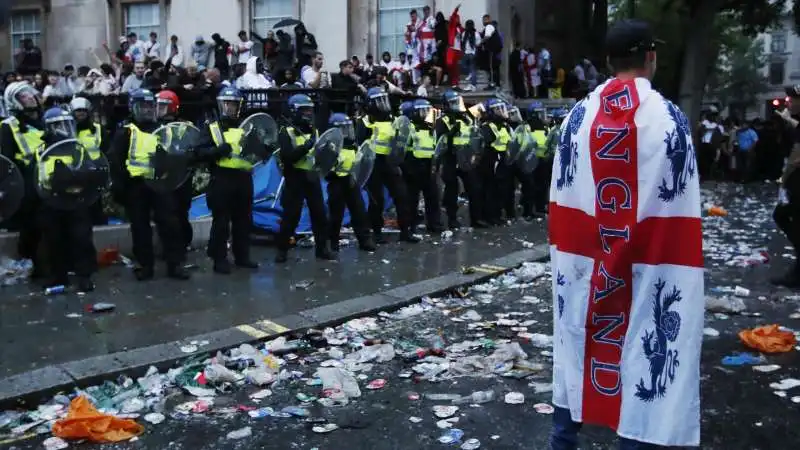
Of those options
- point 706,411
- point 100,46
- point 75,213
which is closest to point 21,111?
point 75,213

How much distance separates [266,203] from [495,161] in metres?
4.19

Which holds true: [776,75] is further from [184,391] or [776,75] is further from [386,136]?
[184,391]

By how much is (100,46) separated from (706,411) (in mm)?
26002

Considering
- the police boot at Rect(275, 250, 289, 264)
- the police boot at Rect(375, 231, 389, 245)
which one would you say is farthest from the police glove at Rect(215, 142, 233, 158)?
the police boot at Rect(375, 231, 389, 245)

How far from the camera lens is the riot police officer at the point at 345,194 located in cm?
1097

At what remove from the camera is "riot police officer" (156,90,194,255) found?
9781mm

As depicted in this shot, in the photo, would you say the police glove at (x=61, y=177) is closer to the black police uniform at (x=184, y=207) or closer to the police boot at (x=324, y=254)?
the black police uniform at (x=184, y=207)

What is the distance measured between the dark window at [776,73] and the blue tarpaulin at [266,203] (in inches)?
2598

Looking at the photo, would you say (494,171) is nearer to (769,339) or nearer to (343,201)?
(343,201)

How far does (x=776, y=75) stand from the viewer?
229ft

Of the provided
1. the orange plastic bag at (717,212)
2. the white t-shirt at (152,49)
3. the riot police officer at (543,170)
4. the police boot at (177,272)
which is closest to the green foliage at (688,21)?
the riot police officer at (543,170)

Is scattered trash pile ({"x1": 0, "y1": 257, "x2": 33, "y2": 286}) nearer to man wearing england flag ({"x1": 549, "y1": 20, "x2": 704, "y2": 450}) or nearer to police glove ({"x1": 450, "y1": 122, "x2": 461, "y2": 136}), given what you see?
police glove ({"x1": 450, "y1": 122, "x2": 461, "y2": 136})

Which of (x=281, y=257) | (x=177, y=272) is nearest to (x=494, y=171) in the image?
(x=281, y=257)

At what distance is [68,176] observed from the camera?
8.34 meters
